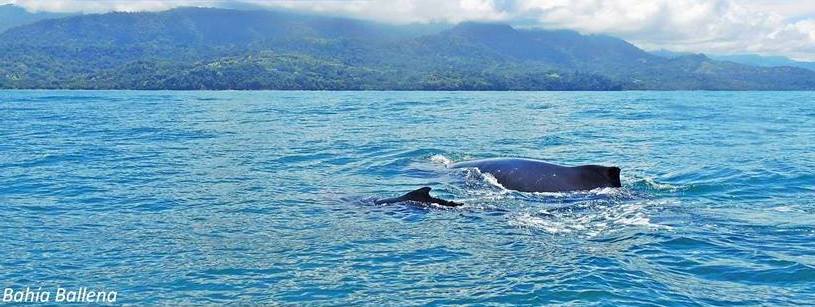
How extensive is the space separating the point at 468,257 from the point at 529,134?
36.9 meters

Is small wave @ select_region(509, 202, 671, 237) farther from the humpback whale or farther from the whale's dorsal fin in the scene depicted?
the whale's dorsal fin

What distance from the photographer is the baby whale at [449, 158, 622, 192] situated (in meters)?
23.0

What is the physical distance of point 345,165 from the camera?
32.0 meters

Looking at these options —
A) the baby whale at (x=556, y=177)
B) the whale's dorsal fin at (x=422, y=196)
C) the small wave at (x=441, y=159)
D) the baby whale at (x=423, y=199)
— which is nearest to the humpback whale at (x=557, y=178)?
the baby whale at (x=556, y=177)

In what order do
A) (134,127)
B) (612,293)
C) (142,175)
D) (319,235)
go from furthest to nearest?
(134,127), (142,175), (319,235), (612,293)

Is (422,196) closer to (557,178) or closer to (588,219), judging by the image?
(588,219)

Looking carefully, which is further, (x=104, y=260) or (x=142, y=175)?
(x=142, y=175)

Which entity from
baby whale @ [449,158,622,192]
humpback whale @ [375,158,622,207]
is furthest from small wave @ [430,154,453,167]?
humpback whale @ [375,158,622,207]

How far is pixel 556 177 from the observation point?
23562 mm

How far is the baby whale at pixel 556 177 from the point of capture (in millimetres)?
23047

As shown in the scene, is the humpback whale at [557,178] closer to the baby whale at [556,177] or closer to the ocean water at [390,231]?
the baby whale at [556,177]

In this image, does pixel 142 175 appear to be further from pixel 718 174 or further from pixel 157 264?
pixel 718 174

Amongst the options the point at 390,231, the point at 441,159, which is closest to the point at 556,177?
the point at 390,231

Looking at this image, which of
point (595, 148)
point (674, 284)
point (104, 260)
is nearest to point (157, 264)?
point (104, 260)
